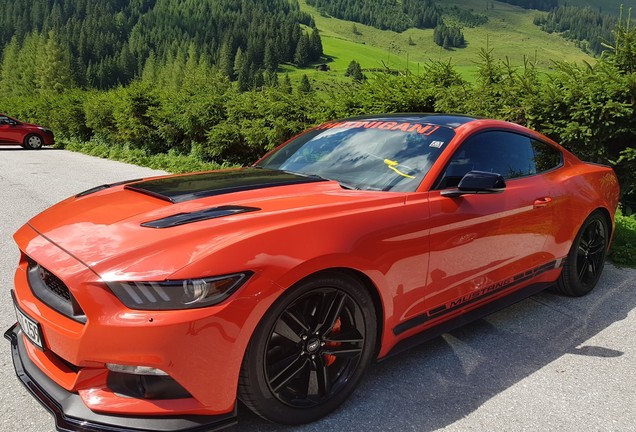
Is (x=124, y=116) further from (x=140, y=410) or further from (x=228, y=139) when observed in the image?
(x=140, y=410)

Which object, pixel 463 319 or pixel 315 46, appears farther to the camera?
pixel 315 46

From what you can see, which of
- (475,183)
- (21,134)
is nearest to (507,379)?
(475,183)

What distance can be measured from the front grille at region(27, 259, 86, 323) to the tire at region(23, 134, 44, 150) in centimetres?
2109

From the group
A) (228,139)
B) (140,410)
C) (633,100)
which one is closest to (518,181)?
(140,410)

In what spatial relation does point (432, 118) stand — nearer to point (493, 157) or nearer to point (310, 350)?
point (493, 157)

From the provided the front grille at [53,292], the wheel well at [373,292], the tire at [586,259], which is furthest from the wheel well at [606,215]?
the front grille at [53,292]

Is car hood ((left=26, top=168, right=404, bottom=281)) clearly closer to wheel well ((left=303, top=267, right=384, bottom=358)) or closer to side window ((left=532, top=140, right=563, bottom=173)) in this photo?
wheel well ((left=303, top=267, right=384, bottom=358))

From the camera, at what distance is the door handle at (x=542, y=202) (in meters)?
3.59

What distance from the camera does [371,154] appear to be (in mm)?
3334

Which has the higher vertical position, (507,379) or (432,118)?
(432,118)

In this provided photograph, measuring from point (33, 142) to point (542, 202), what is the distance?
71.9 feet

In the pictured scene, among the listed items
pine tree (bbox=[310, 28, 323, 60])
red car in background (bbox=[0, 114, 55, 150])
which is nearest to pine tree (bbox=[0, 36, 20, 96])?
pine tree (bbox=[310, 28, 323, 60])

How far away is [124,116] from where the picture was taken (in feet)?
55.4

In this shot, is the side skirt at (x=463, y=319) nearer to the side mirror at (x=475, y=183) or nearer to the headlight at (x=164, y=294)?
the side mirror at (x=475, y=183)
